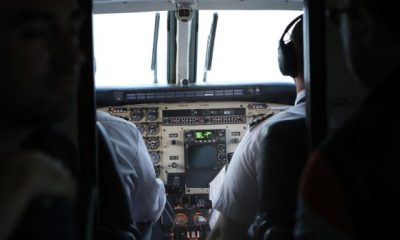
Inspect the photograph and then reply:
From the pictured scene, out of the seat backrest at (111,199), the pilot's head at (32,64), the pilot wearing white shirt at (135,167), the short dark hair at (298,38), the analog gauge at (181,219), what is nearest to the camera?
the pilot's head at (32,64)

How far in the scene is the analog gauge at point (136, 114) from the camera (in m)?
4.34

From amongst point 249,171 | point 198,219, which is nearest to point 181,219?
point 198,219

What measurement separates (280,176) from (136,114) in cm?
255

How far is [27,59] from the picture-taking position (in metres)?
0.83

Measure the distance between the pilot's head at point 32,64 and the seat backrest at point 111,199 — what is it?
2.86 ft

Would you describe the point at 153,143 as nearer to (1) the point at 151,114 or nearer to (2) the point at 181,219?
(1) the point at 151,114

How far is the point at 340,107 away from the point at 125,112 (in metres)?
3.14

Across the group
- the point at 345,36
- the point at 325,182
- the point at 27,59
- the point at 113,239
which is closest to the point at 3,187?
the point at 27,59

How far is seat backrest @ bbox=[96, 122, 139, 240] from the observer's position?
1784mm

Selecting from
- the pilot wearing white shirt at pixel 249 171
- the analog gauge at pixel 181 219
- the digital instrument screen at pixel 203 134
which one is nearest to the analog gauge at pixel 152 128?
the digital instrument screen at pixel 203 134

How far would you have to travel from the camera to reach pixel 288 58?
2.27 metres

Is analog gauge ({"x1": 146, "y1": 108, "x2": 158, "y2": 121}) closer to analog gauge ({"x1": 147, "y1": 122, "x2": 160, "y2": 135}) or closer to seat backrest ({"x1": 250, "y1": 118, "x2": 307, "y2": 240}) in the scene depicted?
analog gauge ({"x1": 147, "y1": 122, "x2": 160, "y2": 135})

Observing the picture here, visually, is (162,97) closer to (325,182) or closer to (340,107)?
(340,107)

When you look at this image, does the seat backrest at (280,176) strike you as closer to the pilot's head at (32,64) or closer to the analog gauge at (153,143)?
the pilot's head at (32,64)
